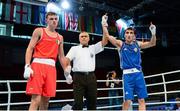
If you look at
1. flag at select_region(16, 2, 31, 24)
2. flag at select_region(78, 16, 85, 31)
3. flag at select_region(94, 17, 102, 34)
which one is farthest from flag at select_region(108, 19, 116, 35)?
flag at select_region(16, 2, 31, 24)

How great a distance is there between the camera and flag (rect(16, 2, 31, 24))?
1001cm

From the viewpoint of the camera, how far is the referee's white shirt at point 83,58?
4129 millimetres

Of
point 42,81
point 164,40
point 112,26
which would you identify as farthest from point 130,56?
point 164,40

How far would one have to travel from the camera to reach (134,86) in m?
4.07

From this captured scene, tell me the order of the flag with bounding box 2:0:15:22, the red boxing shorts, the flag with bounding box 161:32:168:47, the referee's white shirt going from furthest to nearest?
the flag with bounding box 161:32:168:47 < the flag with bounding box 2:0:15:22 < the referee's white shirt < the red boxing shorts

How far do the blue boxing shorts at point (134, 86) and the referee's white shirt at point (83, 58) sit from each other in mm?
543

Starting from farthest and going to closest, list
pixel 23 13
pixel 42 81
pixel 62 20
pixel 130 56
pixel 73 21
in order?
pixel 73 21, pixel 62 20, pixel 23 13, pixel 130 56, pixel 42 81

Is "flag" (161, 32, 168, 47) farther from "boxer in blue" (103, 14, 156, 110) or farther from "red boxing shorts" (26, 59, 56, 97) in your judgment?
"red boxing shorts" (26, 59, 56, 97)

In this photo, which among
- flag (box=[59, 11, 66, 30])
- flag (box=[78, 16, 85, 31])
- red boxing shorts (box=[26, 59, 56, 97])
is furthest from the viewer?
flag (box=[78, 16, 85, 31])

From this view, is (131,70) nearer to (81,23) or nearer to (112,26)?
(81,23)

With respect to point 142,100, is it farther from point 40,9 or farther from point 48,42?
point 40,9

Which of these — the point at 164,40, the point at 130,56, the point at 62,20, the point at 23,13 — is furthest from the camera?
the point at 164,40

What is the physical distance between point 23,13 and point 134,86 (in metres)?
7.07

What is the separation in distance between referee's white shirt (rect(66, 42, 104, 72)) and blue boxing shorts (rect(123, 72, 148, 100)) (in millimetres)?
543
